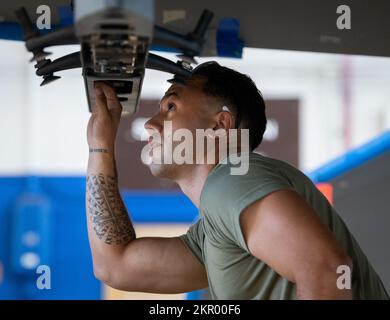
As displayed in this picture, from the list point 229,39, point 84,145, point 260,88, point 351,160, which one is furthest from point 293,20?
point 84,145

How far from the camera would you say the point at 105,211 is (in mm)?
1459

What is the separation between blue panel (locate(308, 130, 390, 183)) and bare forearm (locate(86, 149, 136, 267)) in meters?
0.89

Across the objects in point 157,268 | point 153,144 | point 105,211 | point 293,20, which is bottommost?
point 157,268

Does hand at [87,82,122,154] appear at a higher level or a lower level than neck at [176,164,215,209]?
higher

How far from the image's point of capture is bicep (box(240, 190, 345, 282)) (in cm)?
106

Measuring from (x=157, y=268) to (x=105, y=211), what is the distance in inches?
6.1

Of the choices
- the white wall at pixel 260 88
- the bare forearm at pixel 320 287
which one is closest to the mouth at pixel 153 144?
the bare forearm at pixel 320 287

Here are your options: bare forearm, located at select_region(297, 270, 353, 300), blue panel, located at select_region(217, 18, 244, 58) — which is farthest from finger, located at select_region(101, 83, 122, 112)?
bare forearm, located at select_region(297, 270, 353, 300)

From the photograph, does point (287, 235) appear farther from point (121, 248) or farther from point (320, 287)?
point (121, 248)

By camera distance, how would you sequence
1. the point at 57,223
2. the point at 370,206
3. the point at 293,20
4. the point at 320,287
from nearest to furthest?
1. the point at 320,287
2. the point at 293,20
3. the point at 370,206
4. the point at 57,223

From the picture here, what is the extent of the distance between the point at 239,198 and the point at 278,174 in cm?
10

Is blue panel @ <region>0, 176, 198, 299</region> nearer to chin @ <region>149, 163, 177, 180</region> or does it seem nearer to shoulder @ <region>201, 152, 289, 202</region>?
chin @ <region>149, 163, 177, 180</region>

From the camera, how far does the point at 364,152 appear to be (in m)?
2.27

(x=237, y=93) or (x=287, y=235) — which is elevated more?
(x=237, y=93)
